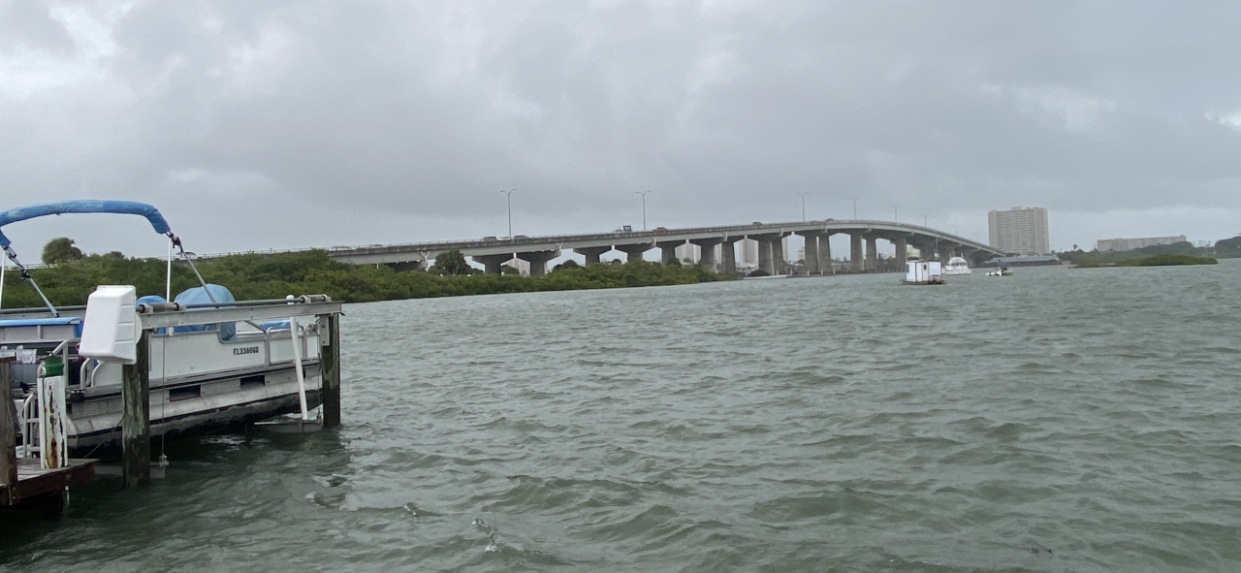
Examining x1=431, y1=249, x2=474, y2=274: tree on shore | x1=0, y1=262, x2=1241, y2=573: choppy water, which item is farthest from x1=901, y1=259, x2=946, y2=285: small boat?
x1=0, y1=262, x2=1241, y2=573: choppy water

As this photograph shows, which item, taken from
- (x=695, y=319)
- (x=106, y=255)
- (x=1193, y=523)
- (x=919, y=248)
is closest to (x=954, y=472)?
(x=1193, y=523)

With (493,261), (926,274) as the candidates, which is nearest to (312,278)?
(493,261)

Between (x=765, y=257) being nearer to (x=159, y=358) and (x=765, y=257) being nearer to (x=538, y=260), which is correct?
(x=538, y=260)

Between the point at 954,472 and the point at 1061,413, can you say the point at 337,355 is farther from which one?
the point at 1061,413

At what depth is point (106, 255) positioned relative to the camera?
7200 centimetres

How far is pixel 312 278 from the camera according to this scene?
84250mm

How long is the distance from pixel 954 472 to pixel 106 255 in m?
77.7

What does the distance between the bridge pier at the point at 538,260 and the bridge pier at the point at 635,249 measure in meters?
14.0

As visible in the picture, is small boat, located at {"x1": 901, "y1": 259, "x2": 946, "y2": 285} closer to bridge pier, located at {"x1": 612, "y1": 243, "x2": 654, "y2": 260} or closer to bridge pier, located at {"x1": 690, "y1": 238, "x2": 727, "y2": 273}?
bridge pier, located at {"x1": 612, "y1": 243, "x2": 654, "y2": 260}

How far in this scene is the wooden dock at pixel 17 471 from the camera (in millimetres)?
8055

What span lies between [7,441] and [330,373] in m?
6.85

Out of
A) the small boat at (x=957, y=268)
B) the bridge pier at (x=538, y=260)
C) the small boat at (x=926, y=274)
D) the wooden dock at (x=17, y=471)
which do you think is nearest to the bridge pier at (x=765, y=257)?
the small boat at (x=957, y=268)

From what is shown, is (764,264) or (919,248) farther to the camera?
(919,248)

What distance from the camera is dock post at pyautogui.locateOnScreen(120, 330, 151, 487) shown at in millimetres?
10234
